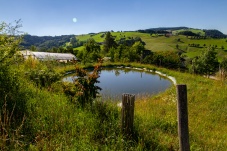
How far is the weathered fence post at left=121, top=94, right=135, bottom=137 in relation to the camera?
573 centimetres

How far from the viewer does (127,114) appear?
580 cm

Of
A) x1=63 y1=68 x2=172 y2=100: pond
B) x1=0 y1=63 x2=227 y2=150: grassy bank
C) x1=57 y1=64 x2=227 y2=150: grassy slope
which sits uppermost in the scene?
x1=0 y1=63 x2=227 y2=150: grassy bank

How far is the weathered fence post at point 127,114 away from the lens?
5734mm

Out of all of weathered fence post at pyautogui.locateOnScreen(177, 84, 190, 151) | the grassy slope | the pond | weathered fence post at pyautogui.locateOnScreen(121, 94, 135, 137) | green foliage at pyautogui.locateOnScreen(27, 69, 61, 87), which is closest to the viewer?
weathered fence post at pyautogui.locateOnScreen(177, 84, 190, 151)

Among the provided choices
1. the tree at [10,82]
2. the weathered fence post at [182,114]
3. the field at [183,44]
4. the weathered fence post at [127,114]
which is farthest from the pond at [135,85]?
the field at [183,44]

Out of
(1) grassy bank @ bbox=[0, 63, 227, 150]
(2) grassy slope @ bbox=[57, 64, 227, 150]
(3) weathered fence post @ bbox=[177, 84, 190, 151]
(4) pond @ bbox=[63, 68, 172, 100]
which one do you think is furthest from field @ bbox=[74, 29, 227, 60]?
(3) weathered fence post @ bbox=[177, 84, 190, 151]

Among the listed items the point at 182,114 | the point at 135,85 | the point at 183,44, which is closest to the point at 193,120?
the point at 182,114

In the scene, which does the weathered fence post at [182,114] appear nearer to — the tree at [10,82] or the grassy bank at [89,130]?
the grassy bank at [89,130]

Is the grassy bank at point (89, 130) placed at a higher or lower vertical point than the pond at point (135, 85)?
higher

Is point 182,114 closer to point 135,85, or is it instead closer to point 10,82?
point 10,82

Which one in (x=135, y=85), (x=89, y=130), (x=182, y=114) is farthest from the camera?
(x=135, y=85)

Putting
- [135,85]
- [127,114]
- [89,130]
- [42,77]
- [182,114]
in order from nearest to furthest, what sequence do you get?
[182,114] → [89,130] → [127,114] → [42,77] → [135,85]

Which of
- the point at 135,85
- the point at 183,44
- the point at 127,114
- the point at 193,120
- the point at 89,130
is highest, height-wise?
the point at 183,44

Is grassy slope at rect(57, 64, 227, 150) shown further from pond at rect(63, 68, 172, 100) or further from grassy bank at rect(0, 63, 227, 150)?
pond at rect(63, 68, 172, 100)
